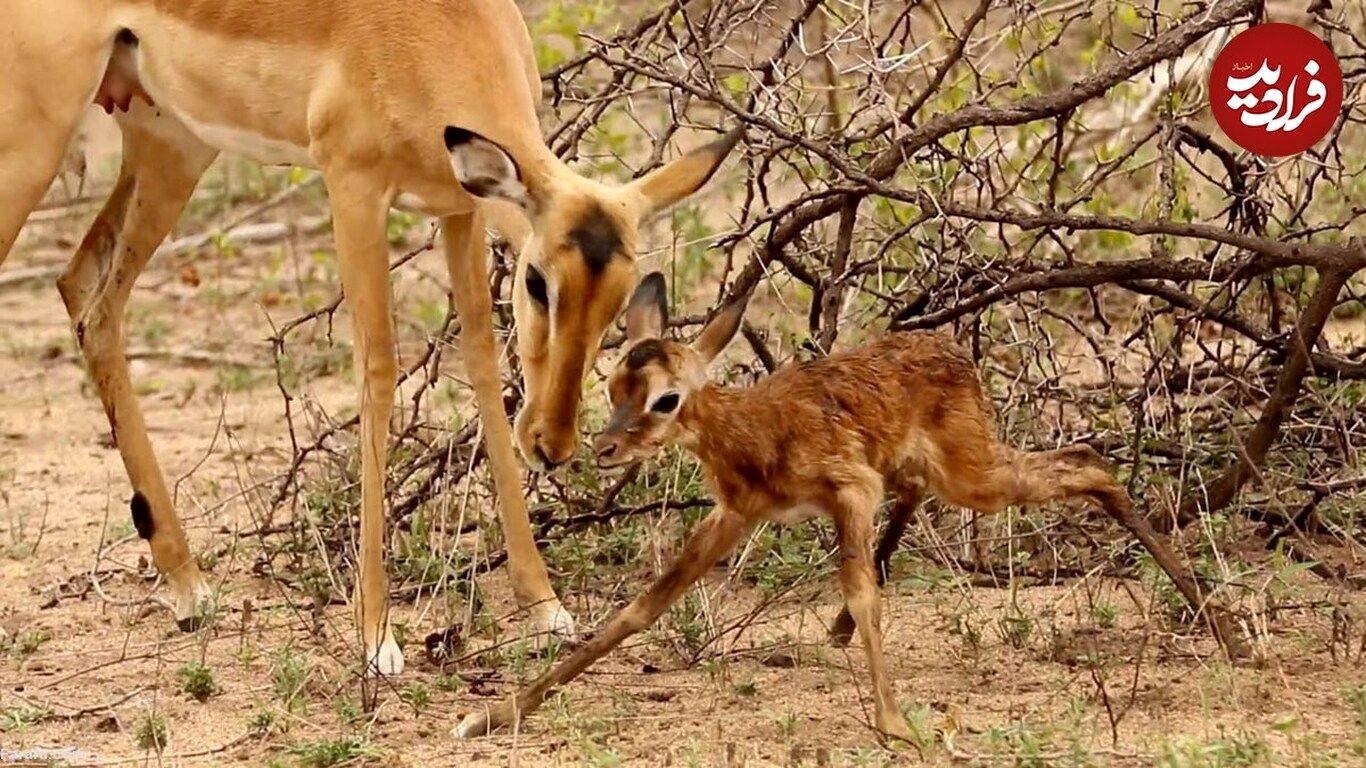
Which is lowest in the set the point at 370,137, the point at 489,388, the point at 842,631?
the point at 842,631

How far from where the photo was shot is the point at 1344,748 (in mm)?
4363

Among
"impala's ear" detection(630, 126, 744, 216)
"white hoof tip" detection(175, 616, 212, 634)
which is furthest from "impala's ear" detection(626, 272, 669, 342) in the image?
"white hoof tip" detection(175, 616, 212, 634)

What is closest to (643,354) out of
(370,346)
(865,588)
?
(865,588)

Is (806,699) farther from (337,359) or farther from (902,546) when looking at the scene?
(337,359)

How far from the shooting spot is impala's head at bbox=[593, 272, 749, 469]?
4473mm

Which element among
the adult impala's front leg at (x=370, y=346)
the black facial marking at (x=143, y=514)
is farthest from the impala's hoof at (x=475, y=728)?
the black facial marking at (x=143, y=514)

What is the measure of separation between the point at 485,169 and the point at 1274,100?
6.88 ft

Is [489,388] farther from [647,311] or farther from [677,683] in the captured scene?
[647,311]

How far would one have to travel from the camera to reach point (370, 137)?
5422mm

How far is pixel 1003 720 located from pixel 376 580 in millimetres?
1628

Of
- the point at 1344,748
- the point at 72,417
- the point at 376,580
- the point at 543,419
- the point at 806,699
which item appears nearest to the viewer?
the point at 1344,748

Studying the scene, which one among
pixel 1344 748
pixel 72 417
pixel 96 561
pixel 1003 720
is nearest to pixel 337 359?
pixel 72 417

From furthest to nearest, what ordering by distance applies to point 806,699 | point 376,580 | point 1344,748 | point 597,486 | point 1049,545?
point 597,486 < point 1049,545 < point 376,580 < point 806,699 < point 1344,748

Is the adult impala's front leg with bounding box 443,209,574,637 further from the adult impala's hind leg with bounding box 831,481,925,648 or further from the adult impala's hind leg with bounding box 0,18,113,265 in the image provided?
the adult impala's hind leg with bounding box 0,18,113,265
